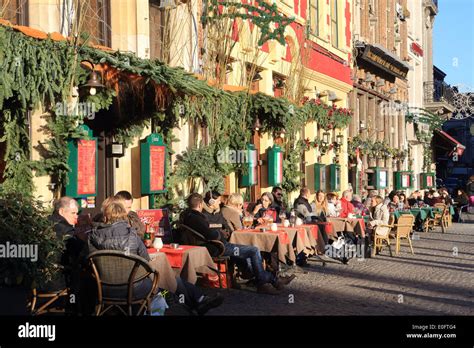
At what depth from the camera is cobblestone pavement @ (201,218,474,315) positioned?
32.7ft

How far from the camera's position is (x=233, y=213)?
12953 millimetres

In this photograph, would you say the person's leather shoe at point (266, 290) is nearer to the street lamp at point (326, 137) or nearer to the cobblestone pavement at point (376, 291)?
the cobblestone pavement at point (376, 291)

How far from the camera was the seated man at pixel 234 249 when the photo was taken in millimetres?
11109

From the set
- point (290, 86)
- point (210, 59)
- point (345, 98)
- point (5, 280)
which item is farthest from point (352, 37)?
point (5, 280)

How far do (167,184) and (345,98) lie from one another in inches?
609

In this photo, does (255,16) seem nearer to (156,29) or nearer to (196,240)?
(156,29)

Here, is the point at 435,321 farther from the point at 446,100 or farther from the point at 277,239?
the point at 446,100

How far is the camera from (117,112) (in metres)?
13.8

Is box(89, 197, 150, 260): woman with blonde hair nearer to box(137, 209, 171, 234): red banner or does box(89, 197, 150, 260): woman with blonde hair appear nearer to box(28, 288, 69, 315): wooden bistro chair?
box(28, 288, 69, 315): wooden bistro chair

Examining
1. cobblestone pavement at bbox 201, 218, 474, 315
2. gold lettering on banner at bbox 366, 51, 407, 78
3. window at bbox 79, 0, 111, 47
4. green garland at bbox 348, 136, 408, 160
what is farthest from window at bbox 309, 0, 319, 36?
window at bbox 79, 0, 111, 47

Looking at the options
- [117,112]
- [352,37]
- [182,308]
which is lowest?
[182,308]

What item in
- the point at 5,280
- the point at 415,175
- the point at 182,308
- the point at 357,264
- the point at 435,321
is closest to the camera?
the point at 5,280

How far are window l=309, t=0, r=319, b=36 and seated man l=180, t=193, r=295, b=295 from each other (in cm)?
1596

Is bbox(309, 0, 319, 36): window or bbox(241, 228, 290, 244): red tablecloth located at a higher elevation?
bbox(309, 0, 319, 36): window
